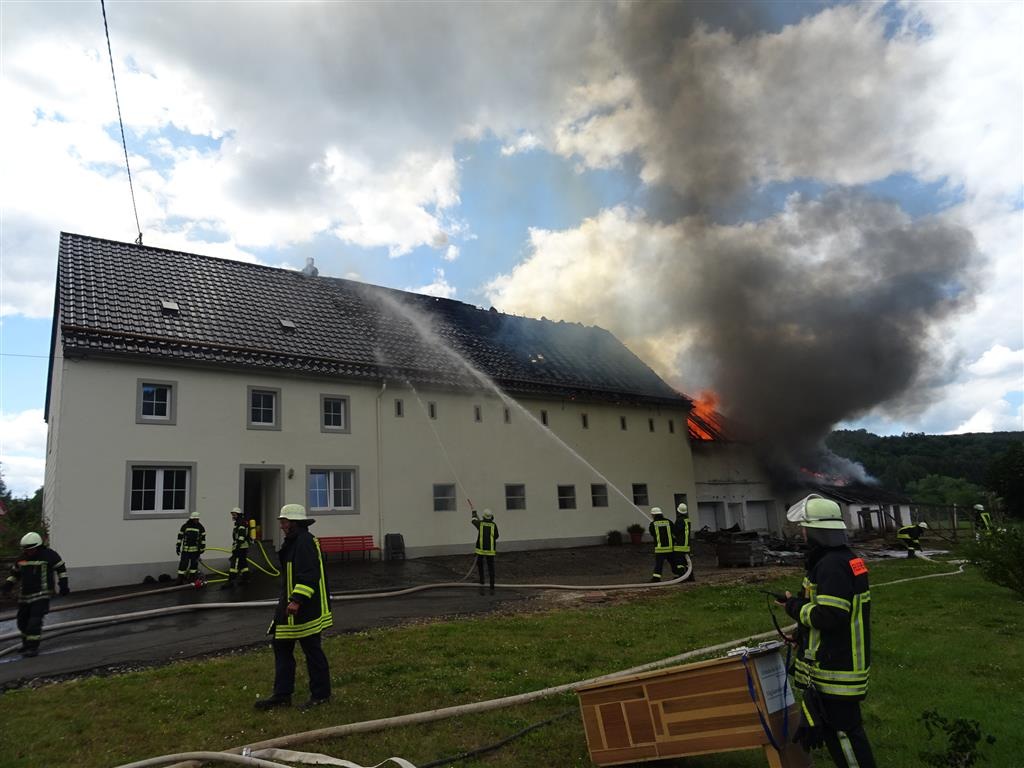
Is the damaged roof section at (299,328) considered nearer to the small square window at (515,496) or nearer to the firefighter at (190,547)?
the small square window at (515,496)

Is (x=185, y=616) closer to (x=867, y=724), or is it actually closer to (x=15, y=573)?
(x=15, y=573)

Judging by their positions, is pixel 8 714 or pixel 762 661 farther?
pixel 8 714

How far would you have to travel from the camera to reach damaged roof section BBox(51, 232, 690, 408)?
18438mm

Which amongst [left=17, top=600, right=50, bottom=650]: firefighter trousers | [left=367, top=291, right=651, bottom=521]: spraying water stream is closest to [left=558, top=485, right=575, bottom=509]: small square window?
[left=367, top=291, right=651, bottom=521]: spraying water stream

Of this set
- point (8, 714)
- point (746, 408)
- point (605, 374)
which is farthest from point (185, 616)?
point (746, 408)

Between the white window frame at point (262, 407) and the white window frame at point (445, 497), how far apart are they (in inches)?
226

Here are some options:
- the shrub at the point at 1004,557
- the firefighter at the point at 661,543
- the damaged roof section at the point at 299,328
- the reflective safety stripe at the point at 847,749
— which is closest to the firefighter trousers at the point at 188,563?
the damaged roof section at the point at 299,328

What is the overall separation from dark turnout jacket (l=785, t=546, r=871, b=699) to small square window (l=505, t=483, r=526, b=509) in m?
20.6

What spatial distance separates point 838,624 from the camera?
4.09 meters

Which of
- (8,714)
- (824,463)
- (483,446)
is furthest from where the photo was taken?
(824,463)

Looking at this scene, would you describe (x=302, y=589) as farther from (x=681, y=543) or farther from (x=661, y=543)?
(x=681, y=543)

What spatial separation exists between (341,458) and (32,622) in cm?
1128

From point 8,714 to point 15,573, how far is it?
467 centimetres

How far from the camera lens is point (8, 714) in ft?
21.9
